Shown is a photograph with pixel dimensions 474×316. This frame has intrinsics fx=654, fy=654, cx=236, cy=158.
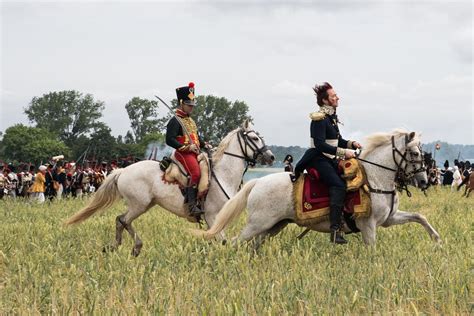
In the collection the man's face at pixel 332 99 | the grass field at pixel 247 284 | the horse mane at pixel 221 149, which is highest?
the man's face at pixel 332 99

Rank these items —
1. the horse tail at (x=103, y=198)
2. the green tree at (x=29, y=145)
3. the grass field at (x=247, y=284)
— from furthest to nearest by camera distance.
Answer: the green tree at (x=29, y=145), the horse tail at (x=103, y=198), the grass field at (x=247, y=284)

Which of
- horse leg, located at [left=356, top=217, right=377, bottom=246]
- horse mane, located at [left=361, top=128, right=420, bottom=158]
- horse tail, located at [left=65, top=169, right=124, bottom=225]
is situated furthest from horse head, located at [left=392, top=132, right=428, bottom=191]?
horse tail, located at [left=65, top=169, right=124, bottom=225]

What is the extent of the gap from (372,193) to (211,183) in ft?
8.95

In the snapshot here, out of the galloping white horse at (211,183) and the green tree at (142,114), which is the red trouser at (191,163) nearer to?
the galloping white horse at (211,183)

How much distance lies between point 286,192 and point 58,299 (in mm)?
3846

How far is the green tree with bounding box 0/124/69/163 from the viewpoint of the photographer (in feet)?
308

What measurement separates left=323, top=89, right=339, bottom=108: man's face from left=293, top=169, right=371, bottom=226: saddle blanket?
906 mm

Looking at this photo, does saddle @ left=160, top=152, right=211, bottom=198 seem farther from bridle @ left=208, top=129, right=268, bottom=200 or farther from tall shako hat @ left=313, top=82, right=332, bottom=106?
tall shako hat @ left=313, top=82, right=332, bottom=106

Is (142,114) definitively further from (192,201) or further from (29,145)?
(192,201)

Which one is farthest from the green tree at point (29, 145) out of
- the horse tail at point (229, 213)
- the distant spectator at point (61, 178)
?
the horse tail at point (229, 213)

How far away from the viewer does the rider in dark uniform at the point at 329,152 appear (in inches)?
327

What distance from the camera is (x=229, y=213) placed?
881 centimetres

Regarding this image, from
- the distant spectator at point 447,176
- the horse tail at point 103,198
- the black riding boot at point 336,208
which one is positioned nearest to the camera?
the black riding boot at point 336,208

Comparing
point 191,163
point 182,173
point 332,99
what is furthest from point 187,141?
point 332,99
